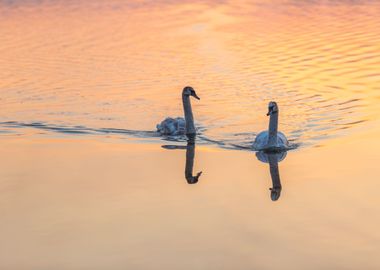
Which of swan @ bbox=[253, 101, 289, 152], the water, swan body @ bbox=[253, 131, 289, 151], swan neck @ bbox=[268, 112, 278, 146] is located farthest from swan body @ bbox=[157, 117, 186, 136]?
swan neck @ bbox=[268, 112, 278, 146]

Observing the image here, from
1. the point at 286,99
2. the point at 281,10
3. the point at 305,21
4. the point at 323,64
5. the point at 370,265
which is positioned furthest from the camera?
the point at 281,10

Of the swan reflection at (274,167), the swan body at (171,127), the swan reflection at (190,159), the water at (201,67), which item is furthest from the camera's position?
the water at (201,67)

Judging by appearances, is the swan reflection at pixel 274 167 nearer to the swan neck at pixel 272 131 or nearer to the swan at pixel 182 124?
the swan neck at pixel 272 131

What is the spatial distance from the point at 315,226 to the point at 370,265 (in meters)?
1.52

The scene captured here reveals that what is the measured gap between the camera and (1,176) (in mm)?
15219

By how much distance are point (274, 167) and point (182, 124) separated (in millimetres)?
4003

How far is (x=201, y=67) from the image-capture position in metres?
25.7

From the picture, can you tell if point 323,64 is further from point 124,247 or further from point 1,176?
point 124,247

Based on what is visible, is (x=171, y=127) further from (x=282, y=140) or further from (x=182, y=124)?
(x=282, y=140)

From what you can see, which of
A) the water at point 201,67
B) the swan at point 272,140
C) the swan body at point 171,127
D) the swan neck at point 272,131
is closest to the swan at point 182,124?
the swan body at point 171,127

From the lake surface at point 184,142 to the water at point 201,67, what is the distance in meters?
0.06

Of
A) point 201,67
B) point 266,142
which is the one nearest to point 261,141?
point 266,142

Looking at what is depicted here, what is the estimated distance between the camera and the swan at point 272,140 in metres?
17.2

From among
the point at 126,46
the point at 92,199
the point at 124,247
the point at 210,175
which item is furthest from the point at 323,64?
the point at 124,247
